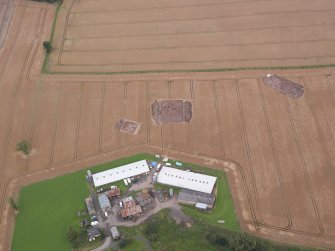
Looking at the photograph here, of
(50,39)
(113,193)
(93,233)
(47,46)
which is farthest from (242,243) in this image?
(50,39)

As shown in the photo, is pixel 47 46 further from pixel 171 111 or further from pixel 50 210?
pixel 50 210

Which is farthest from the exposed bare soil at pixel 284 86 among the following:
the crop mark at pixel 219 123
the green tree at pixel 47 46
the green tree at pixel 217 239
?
the green tree at pixel 47 46

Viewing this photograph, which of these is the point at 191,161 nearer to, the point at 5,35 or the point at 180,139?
the point at 180,139

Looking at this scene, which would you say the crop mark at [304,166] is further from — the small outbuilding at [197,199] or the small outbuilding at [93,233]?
the small outbuilding at [93,233]

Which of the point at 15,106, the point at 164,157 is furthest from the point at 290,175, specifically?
the point at 15,106

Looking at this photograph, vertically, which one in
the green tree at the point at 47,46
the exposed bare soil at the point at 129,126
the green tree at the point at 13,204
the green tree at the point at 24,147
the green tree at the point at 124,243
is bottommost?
the green tree at the point at 124,243

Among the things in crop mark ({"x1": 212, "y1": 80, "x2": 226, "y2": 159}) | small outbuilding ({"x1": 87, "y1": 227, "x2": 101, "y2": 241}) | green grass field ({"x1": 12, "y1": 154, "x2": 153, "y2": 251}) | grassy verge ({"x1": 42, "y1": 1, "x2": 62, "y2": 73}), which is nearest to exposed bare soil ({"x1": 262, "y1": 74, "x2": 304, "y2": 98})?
crop mark ({"x1": 212, "y1": 80, "x2": 226, "y2": 159})
